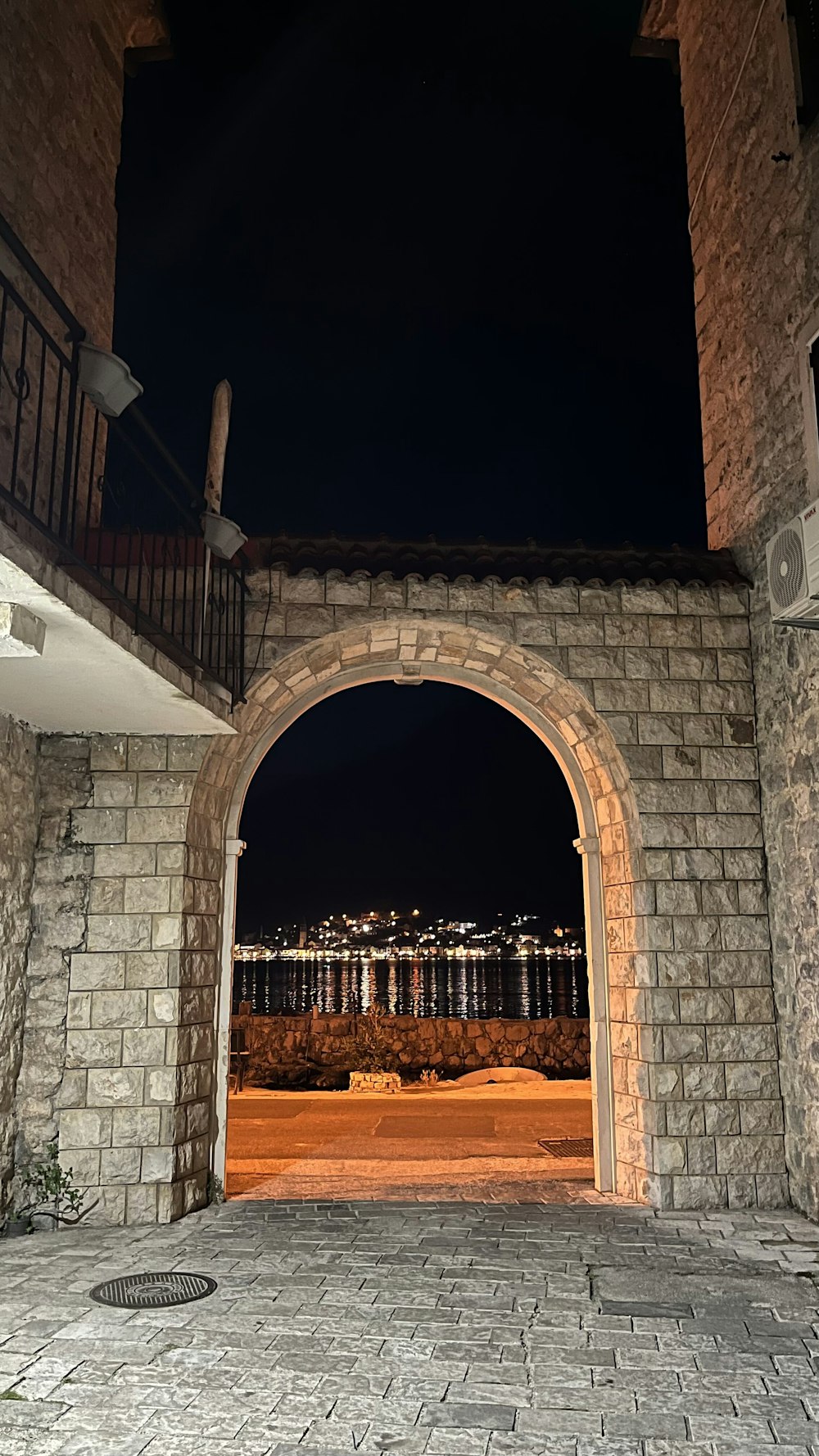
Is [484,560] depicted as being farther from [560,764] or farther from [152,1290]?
[152,1290]

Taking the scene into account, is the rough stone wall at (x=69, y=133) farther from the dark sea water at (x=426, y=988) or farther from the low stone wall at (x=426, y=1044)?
the dark sea water at (x=426, y=988)

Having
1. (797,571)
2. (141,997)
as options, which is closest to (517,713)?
(797,571)

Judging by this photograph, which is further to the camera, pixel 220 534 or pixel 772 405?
pixel 772 405

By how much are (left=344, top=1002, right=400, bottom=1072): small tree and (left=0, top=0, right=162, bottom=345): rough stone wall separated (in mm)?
12051

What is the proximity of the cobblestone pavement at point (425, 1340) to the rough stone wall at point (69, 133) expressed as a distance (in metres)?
6.61

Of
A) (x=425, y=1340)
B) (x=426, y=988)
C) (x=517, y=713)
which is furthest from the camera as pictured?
(x=426, y=988)

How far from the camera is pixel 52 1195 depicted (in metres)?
6.03

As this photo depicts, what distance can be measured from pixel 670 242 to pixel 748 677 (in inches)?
561

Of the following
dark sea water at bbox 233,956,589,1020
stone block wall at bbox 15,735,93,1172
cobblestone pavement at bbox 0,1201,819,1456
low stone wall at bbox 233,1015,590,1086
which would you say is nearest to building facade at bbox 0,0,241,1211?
stone block wall at bbox 15,735,93,1172

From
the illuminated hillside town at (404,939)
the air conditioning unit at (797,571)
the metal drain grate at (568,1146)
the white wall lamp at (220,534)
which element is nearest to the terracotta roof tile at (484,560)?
the white wall lamp at (220,534)

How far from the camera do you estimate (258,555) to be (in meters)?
7.12

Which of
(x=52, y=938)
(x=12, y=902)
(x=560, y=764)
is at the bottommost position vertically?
(x=52, y=938)

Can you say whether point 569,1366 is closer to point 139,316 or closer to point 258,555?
point 258,555

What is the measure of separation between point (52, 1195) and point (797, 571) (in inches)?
224
